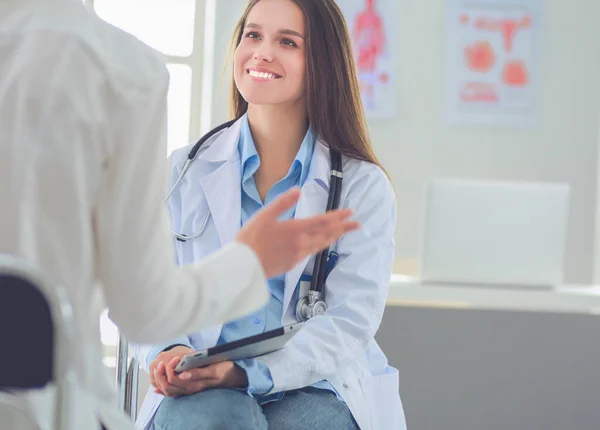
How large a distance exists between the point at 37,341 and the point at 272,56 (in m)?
1.18

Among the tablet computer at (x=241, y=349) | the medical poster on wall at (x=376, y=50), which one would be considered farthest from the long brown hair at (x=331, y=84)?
the medical poster on wall at (x=376, y=50)

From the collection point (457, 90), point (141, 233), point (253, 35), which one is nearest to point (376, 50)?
point (457, 90)

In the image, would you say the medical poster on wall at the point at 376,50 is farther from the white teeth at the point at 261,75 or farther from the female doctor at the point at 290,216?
the white teeth at the point at 261,75

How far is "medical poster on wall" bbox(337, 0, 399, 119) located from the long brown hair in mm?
2699

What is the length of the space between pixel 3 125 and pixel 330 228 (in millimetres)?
327

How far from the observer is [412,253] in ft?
14.8

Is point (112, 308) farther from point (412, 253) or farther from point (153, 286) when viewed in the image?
Result: point (412, 253)

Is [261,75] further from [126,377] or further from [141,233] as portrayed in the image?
[141,233]

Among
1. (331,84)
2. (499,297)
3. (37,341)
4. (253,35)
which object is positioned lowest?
(499,297)

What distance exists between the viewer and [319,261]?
163 cm

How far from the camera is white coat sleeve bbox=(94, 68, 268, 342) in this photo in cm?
75

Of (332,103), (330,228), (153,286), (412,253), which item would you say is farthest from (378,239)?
(412,253)

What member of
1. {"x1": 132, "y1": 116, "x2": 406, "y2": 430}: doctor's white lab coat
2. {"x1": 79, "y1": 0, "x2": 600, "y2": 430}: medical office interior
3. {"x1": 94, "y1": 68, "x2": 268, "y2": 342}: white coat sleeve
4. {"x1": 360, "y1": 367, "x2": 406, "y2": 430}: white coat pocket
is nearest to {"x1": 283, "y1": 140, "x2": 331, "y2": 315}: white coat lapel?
{"x1": 132, "y1": 116, "x2": 406, "y2": 430}: doctor's white lab coat

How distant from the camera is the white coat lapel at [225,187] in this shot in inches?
67.5
